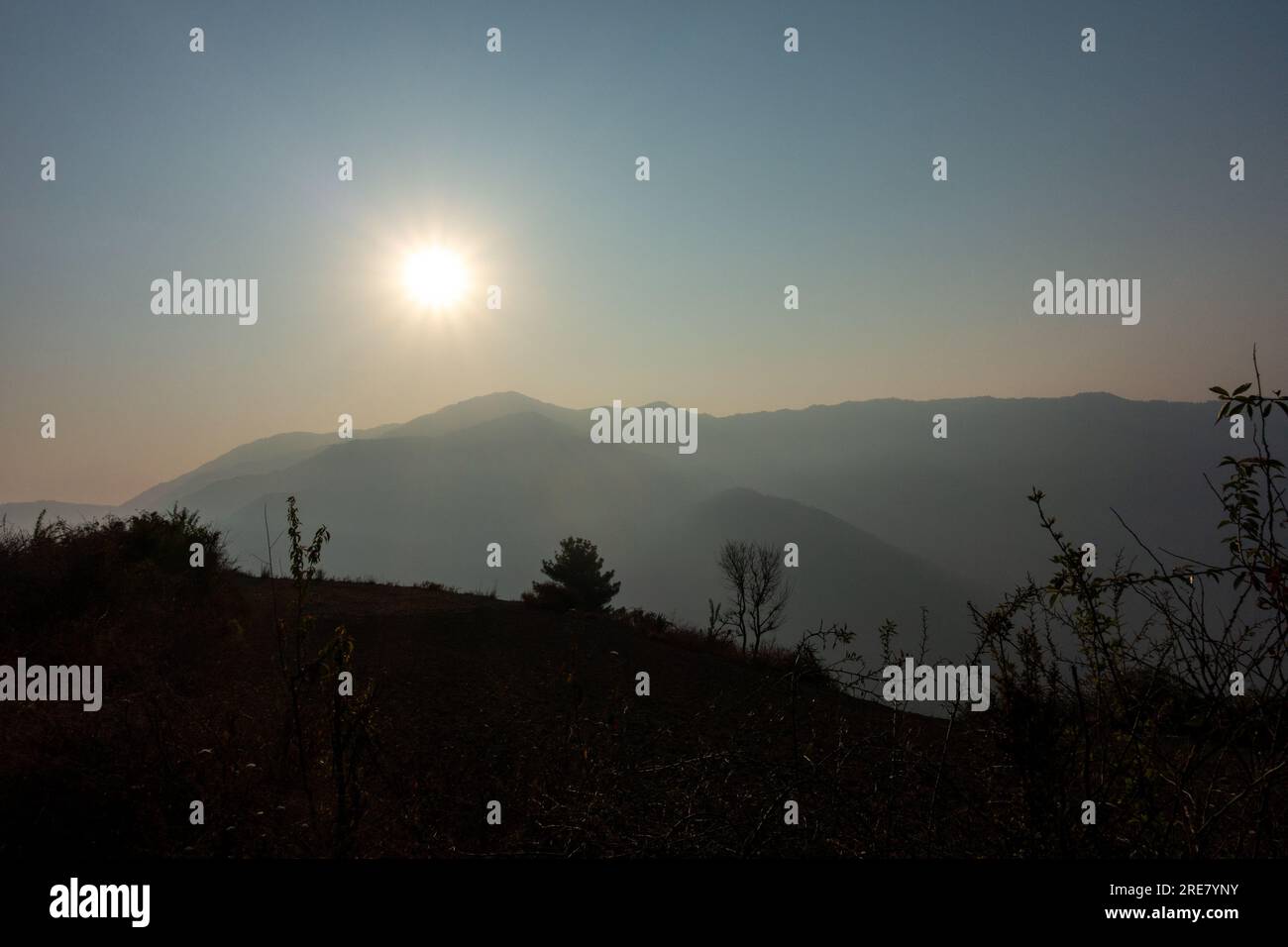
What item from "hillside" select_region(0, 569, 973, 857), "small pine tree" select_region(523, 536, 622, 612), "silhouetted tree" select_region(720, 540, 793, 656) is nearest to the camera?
"hillside" select_region(0, 569, 973, 857)

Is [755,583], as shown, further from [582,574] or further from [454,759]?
[454,759]

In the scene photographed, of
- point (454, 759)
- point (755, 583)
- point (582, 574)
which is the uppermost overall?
point (582, 574)

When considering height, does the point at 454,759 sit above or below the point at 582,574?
below

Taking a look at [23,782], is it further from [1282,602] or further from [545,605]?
[545,605]

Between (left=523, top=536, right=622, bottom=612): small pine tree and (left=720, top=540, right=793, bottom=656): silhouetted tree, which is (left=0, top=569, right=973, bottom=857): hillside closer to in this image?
(left=523, top=536, right=622, bottom=612): small pine tree

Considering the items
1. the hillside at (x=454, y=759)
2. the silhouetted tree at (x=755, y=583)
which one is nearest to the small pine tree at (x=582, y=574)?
the silhouetted tree at (x=755, y=583)

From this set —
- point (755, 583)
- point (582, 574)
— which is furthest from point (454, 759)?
point (755, 583)

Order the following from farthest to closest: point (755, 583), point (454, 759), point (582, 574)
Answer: point (755, 583) → point (582, 574) → point (454, 759)

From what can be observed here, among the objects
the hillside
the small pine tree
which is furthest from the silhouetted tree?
the hillside

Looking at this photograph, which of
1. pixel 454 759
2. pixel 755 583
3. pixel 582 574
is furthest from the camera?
pixel 755 583

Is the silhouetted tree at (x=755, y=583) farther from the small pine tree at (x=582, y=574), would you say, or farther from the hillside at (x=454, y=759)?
the hillside at (x=454, y=759)

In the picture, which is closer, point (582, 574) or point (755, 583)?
point (582, 574)
